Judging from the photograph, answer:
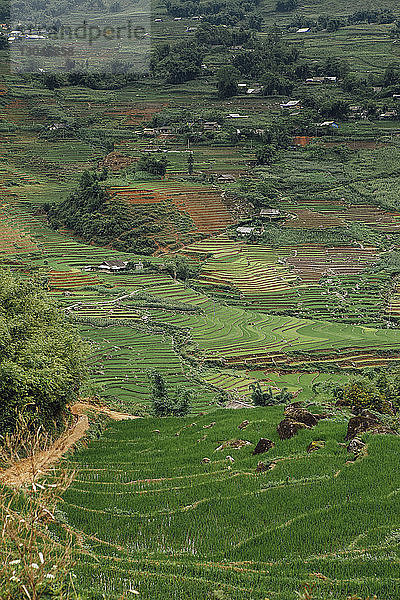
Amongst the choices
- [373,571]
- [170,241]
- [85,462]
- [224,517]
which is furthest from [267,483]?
[170,241]

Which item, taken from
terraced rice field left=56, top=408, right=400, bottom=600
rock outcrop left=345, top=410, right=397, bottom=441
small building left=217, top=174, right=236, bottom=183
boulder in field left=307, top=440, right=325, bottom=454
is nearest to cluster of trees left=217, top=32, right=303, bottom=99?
small building left=217, top=174, right=236, bottom=183

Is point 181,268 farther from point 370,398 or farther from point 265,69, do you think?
point 265,69

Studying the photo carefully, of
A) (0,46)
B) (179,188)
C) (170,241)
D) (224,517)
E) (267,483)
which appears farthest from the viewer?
(0,46)

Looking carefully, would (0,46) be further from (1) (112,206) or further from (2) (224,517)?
(2) (224,517)

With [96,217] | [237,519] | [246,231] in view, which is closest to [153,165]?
[96,217]

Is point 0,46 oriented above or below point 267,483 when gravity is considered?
above

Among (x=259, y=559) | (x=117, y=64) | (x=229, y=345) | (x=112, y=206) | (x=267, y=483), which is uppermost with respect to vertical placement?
(x=117, y=64)

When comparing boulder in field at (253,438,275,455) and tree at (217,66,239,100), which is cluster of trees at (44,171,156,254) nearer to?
tree at (217,66,239,100)
